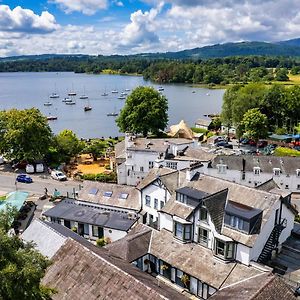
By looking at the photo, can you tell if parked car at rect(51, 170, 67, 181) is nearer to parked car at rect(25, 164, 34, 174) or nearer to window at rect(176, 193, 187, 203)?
parked car at rect(25, 164, 34, 174)

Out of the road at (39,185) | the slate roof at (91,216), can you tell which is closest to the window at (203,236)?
the slate roof at (91,216)

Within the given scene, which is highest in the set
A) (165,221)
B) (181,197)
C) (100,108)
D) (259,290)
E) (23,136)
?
(181,197)

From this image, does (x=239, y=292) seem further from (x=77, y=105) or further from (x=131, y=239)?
(x=77, y=105)

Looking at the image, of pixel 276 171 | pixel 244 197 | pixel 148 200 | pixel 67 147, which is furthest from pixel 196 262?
pixel 67 147

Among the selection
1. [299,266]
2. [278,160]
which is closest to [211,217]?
[299,266]

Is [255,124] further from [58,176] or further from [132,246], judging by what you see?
[132,246]

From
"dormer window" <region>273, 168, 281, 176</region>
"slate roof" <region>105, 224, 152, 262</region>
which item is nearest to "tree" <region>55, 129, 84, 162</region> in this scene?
"dormer window" <region>273, 168, 281, 176</region>

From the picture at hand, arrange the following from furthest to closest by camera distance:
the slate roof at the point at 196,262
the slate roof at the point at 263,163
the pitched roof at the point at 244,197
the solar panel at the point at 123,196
A: the slate roof at the point at 263,163, the solar panel at the point at 123,196, the pitched roof at the point at 244,197, the slate roof at the point at 196,262

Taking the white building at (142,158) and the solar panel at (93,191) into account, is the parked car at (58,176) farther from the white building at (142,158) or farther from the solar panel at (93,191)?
the solar panel at (93,191)
